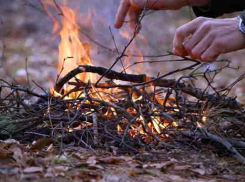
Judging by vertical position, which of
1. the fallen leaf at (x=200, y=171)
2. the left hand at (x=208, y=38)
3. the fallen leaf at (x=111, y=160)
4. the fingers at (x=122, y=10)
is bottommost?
the fallen leaf at (x=200, y=171)

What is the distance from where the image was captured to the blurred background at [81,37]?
429 cm

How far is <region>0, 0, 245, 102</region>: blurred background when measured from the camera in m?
4.29

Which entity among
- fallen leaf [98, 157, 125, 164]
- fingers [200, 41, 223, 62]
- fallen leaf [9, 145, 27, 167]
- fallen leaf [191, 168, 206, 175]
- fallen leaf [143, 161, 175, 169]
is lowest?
fallen leaf [191, 168, 206, 175]

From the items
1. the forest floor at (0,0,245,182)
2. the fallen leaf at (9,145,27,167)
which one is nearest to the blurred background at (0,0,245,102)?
the forest floor at (0,0,245,182)

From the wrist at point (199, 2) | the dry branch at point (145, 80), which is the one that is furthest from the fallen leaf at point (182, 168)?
the wrist at point (199, 2)

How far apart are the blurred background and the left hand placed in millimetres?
1425

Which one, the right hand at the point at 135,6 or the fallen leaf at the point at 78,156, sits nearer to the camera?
the fallen leaf at the point at 78,156

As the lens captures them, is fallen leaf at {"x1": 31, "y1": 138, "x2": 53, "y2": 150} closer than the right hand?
Yes

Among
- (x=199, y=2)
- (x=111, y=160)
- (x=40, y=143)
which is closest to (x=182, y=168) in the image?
(x=111, y=160)

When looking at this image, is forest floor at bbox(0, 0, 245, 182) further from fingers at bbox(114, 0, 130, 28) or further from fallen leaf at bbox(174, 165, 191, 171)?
fingers at bbox(114, 0, 130, 28)

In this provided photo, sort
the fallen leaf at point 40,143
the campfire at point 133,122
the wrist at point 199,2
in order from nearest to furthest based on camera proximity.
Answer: the fallen leaf at point 40,143 < the campfire at point 133,122 < the wrist at point 199,2

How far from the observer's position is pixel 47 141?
2.06 meters

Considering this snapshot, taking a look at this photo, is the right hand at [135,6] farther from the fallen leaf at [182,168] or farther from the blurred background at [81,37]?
the fallen leaf at [182,168]

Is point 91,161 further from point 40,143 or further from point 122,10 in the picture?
point 122,10
